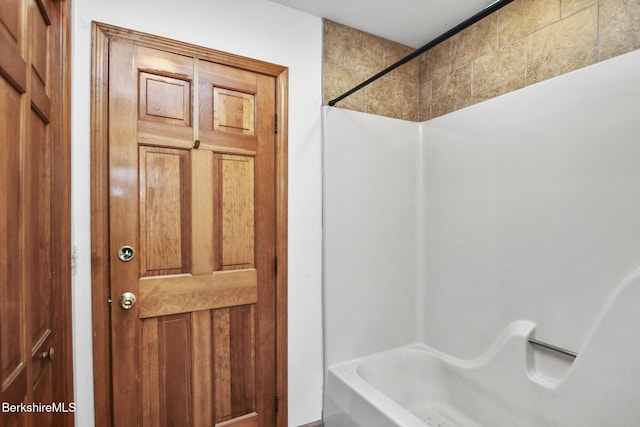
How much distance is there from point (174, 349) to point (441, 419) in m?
1.60

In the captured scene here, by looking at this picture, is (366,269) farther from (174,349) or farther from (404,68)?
(404,68)

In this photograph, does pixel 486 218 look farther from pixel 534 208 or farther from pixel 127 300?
pixel 127 300

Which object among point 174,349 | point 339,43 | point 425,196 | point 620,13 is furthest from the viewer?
point 425,196

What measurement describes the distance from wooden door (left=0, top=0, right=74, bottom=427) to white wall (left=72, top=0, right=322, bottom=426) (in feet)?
0.33

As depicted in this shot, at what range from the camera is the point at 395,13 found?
196 cm

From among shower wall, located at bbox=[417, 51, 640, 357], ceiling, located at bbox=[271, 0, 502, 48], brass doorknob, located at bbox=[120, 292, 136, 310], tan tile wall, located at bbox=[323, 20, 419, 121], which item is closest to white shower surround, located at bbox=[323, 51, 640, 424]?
shower wall, located at bbox=[417, 51, 640, 357]

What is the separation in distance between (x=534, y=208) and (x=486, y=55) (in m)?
1.02

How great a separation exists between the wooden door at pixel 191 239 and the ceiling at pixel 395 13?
57 cm

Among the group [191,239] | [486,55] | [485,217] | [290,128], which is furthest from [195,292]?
[486,55]

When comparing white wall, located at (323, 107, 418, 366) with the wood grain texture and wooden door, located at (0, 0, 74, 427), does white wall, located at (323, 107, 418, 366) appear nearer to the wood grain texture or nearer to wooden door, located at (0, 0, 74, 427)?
the wood grain texture

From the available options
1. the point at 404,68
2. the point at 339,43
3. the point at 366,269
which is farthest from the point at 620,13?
the point at 366,269

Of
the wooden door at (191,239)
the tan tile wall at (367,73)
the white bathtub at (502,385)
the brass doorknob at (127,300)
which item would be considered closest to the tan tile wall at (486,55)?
the tan tile wall at (367,73)

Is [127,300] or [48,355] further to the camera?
[127,300]

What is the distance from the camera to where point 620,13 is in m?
1.41
